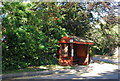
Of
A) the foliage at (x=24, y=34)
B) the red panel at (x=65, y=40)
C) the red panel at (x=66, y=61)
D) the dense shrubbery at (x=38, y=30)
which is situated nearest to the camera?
the foliage at (x=24, y=34)

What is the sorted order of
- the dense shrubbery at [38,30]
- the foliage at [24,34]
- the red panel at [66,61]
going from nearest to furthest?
the foliage at [24,34] < the dense shrubbery at [38,30] < the red panel at [66,61]

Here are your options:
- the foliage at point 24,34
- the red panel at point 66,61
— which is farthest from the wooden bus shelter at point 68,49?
the foliage at point 24,34

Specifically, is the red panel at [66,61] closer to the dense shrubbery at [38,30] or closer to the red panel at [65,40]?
the dense shrubbery at [38,30]

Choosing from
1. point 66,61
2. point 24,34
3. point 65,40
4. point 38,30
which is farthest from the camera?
point 66,61

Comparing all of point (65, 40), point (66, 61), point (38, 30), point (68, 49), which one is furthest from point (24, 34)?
point (68, 49)

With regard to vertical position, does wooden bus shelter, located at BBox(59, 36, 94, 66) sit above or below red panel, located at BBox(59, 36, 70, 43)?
below

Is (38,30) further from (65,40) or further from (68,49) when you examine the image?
(68,49)

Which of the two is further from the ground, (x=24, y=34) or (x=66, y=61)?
(x=24, y=34)

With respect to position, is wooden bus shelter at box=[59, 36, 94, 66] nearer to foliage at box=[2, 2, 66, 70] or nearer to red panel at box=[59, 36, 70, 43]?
red panel at box=[59, 36, 70, 43]

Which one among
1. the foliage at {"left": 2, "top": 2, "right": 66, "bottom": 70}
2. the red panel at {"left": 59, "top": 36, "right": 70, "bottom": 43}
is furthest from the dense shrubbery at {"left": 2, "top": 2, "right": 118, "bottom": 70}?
the red panel at {"left": 59, "top": 36, "right": 70, "bottom": 43}

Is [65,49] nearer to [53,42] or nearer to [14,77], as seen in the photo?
[53,42]

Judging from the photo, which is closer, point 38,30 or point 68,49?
point 38,30

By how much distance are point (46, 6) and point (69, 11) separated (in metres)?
2.37

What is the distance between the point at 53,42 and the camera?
46.7ft
